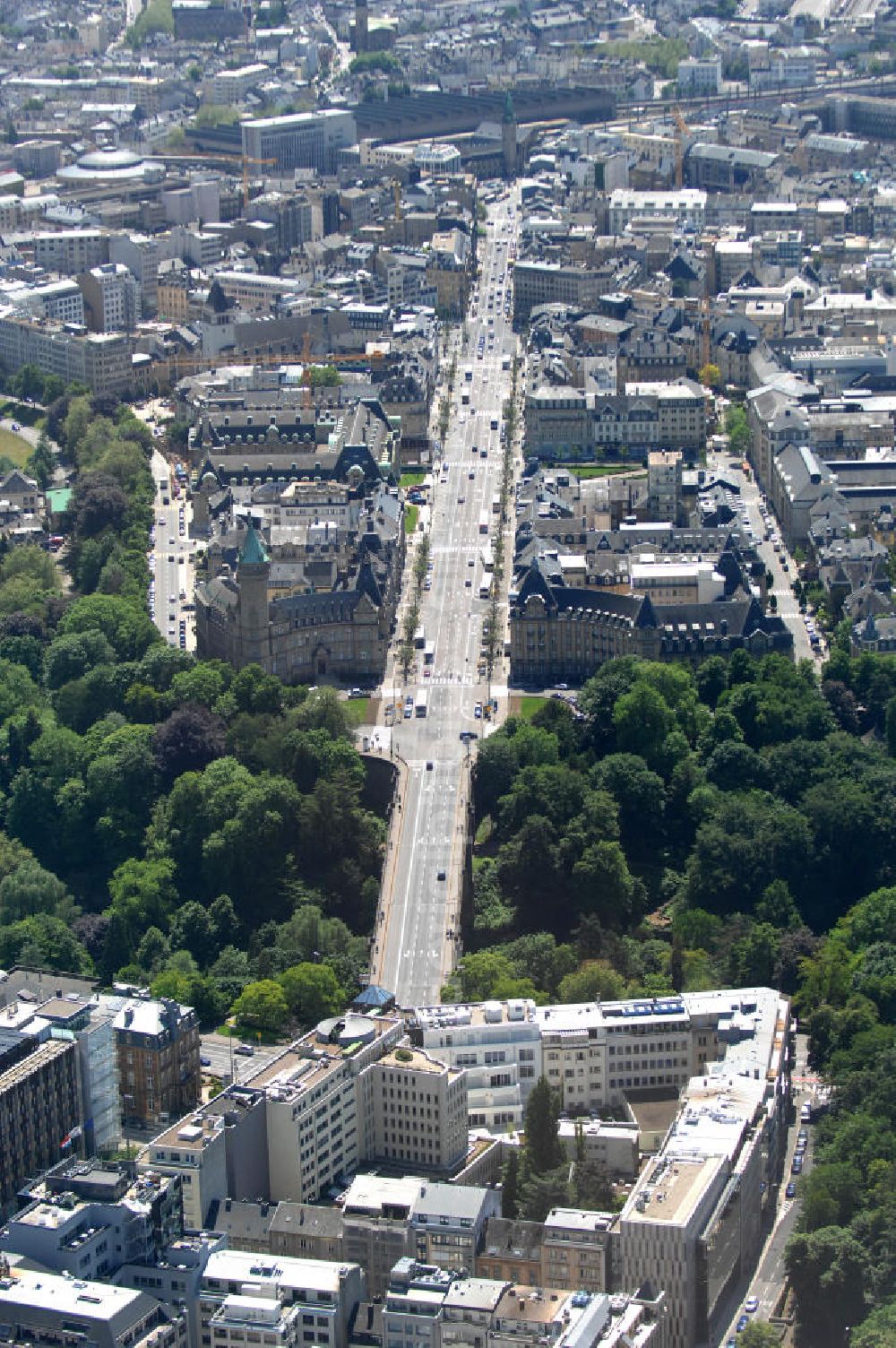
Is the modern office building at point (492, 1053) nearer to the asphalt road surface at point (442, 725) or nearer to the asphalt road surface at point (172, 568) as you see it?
the asphalt road surface at point (442, 725)

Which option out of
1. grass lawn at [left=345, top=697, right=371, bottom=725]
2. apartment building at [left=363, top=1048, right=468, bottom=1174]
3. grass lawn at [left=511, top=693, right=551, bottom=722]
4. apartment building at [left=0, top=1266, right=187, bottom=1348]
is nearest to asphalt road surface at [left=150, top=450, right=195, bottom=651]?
grass lawn at [left=345, top=697, right=371, bottom=725]

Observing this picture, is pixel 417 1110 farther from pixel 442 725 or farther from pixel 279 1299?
pixel 442 725

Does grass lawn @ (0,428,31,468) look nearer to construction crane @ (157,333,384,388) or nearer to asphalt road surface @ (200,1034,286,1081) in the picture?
construction crane @ (157,333,384,388)

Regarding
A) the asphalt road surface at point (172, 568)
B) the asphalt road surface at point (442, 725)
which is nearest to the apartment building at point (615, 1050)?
the asphalt road surface at point (442, 725)

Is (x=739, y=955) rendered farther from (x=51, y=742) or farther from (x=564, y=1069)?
(x=51, y=742)

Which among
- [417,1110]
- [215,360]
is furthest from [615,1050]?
[215,360]
